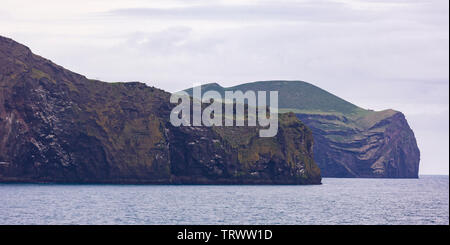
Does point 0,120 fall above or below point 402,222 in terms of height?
above

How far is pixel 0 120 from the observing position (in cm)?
19562

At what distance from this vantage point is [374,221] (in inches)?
3472

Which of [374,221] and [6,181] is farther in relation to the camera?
[6,181]

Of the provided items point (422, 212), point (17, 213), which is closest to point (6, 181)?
point (17, 213)
